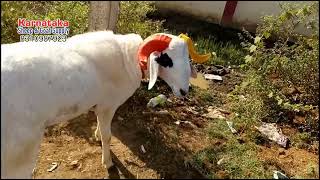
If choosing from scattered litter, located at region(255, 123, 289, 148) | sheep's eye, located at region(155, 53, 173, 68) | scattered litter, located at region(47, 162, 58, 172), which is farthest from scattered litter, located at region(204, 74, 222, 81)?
scattered litter, located at region(47, 162, 58, 172)

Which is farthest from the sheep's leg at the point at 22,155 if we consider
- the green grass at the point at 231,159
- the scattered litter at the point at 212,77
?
the scattered litter at the point at 212,77

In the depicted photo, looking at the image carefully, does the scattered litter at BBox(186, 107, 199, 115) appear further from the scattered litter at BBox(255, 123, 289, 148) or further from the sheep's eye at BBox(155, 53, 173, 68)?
the sheep's eye at BBox(155, 53, 173, 68)

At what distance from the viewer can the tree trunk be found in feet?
19.5

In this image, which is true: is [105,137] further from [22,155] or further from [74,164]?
[22,155]

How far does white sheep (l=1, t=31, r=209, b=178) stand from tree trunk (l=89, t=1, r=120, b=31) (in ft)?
3.10

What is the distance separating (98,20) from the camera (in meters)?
6.13

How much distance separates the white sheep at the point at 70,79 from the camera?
4.04 m

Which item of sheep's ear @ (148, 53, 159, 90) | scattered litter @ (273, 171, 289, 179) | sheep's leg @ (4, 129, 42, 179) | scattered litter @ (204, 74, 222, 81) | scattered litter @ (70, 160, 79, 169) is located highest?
sheep's ear @ (148, 53, 159, 90)

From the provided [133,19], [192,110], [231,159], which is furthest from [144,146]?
[133,19]

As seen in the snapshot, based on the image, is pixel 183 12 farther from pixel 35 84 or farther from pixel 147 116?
pixel 35 84

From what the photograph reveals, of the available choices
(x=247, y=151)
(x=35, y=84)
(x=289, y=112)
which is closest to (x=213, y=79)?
(x=289, y=112)

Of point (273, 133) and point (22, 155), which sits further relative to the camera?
point (273, 133)

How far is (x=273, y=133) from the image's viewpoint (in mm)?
6332

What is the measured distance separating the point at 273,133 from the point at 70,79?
307cm
